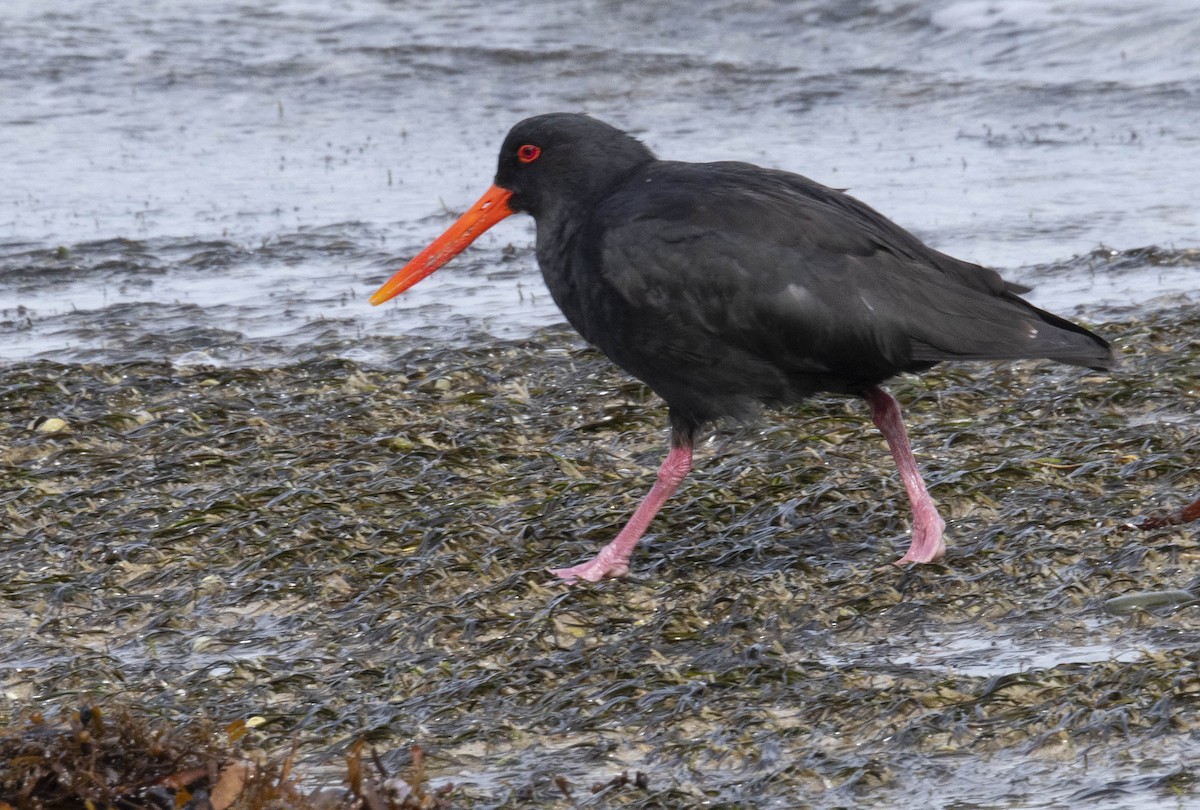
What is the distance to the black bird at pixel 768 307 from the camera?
4227 millimetres

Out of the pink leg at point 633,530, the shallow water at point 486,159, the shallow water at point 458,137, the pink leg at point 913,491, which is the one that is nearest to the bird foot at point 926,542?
the pink leg at point 913,491

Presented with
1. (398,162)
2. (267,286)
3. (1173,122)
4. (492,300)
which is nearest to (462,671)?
(492,300)

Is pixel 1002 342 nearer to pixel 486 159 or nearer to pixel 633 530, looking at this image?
pixel 633 530

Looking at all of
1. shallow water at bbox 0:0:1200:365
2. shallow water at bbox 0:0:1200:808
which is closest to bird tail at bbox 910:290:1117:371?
shallow water at bbox 0:0:1200:808

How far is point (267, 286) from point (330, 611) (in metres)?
3.89

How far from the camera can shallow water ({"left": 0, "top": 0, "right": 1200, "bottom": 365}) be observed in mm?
7449

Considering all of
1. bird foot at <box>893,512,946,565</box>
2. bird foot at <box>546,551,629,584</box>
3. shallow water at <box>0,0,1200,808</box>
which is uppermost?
shallow water at <box>0,0,1200,808</box>

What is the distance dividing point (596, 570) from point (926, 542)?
87cm

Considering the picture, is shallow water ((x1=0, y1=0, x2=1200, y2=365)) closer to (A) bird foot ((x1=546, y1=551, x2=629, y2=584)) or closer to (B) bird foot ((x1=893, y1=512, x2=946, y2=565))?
(A) bird foot ((x1=546, y1=551, x2=629, y2=584))

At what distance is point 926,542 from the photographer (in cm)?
427

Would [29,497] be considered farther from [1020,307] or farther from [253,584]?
[1020,307]

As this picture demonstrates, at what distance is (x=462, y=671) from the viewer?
151 inches

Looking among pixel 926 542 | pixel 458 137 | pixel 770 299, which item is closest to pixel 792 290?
pixel 770 299

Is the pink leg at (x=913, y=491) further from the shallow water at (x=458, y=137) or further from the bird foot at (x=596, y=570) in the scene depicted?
the shallow water at (x=458, y=137)
